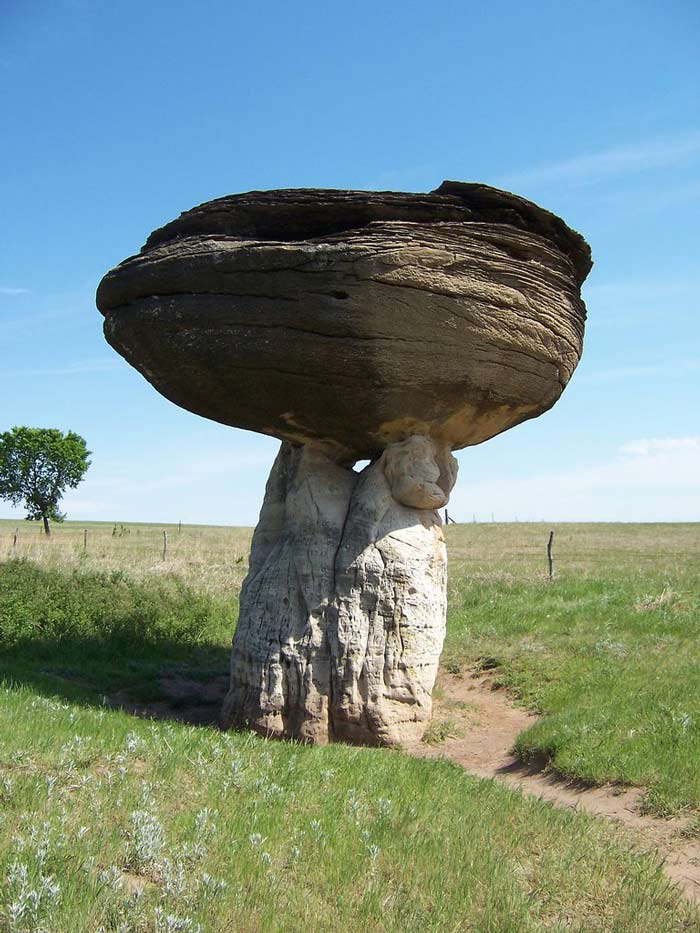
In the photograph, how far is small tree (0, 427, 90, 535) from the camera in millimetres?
51531

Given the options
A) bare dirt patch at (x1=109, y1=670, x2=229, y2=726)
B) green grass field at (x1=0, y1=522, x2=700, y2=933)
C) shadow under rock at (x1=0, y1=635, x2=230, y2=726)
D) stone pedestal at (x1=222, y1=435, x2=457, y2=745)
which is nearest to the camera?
green grass field at (x1=0, y1=522, x2=700, y2=933)

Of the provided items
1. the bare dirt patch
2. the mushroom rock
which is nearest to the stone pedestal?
the mushroom rock

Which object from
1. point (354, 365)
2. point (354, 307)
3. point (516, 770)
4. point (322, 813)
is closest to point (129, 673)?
point (516, 770)

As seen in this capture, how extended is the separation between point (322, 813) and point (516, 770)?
313 cm

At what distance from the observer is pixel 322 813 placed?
18.5 feet

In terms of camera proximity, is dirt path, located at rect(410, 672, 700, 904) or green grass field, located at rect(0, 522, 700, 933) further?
dirt path, located at rect(410, 672, 700, 904)

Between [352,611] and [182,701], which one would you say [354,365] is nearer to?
[352,611]

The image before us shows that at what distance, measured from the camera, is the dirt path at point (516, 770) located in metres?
6.03

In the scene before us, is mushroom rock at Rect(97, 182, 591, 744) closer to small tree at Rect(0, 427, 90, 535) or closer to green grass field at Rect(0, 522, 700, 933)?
green grass field at Rect(0, 522, 700, 933)

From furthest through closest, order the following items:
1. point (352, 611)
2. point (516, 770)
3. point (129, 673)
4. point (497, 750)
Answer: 1. point (129, 673)
2. point (497, 750)
3. point (352, 611)
4. point (516, 770)

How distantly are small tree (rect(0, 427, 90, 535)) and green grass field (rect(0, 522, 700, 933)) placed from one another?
4294 centimetres

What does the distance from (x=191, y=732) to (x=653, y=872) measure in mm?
3996

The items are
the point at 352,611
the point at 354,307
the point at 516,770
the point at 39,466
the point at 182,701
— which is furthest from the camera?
the point at 39,466

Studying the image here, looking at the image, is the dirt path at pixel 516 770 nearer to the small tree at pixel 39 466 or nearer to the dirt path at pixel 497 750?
the dirt path at pixel 497 750
